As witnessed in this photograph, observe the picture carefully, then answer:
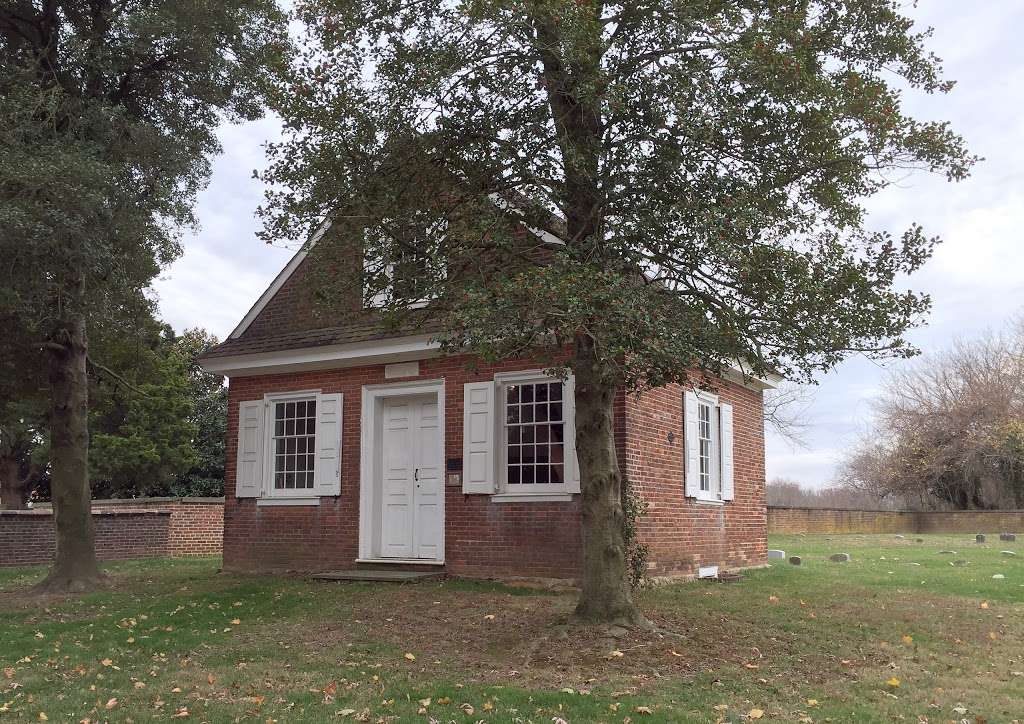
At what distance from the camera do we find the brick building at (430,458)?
12070mm

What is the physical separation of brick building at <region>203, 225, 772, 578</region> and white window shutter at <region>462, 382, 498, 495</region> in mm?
20

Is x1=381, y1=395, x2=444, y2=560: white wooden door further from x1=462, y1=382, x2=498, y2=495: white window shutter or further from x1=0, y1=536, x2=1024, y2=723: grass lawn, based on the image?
x1=0, y1=536, x2=1024, y2=723: grass lawn

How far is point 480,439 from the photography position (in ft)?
40.7

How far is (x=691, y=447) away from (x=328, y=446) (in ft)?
17.5

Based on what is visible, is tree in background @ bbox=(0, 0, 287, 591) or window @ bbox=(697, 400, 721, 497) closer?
tree in background @ bbox=(0, 0, 287, 591)

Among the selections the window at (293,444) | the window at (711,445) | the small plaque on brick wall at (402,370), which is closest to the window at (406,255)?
the small plaque on brick wall at (402,370)

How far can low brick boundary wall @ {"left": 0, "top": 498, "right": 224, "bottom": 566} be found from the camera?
18.2m

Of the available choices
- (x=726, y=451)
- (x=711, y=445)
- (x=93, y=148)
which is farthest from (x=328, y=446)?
(x=726, y=451)

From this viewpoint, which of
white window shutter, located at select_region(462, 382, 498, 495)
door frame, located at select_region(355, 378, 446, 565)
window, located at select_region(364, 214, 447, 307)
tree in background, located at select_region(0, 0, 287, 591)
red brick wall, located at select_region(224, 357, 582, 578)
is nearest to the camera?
window, located at select_region(364, 214, 447, 307)

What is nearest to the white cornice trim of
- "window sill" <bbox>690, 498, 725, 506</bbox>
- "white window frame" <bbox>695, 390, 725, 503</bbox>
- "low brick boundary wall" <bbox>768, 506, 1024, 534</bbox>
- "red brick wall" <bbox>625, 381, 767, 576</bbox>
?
"red brick wall" <bbox>625, 381, 767, 576</bbox>

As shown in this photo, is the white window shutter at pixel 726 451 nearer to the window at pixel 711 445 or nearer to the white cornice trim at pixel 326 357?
the window at pixel 711 445

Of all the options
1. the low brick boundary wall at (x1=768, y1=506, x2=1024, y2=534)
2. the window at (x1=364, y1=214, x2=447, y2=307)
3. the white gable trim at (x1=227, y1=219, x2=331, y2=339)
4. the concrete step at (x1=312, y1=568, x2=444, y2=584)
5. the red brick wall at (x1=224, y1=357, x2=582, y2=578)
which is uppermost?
the white gable trim at (x1=227, y1=219, x2=331, y2=339)

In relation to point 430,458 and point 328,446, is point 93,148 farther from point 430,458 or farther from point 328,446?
point 430,458

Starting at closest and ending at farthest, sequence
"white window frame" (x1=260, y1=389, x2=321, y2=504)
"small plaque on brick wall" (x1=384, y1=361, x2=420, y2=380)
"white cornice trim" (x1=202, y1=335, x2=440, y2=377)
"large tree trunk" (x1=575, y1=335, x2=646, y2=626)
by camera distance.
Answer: "large tree trunk" (x1=575, y1=335, x2=646, y2=626)
"white cornice trim" (x1=202, y1=335, x2=440, y2=377)
"small plaque on brick wall" (x1=384, y1=361, x2=420, y2=380)
"white window frame" (x1=260, y1=389, x2=321, y2=504)
